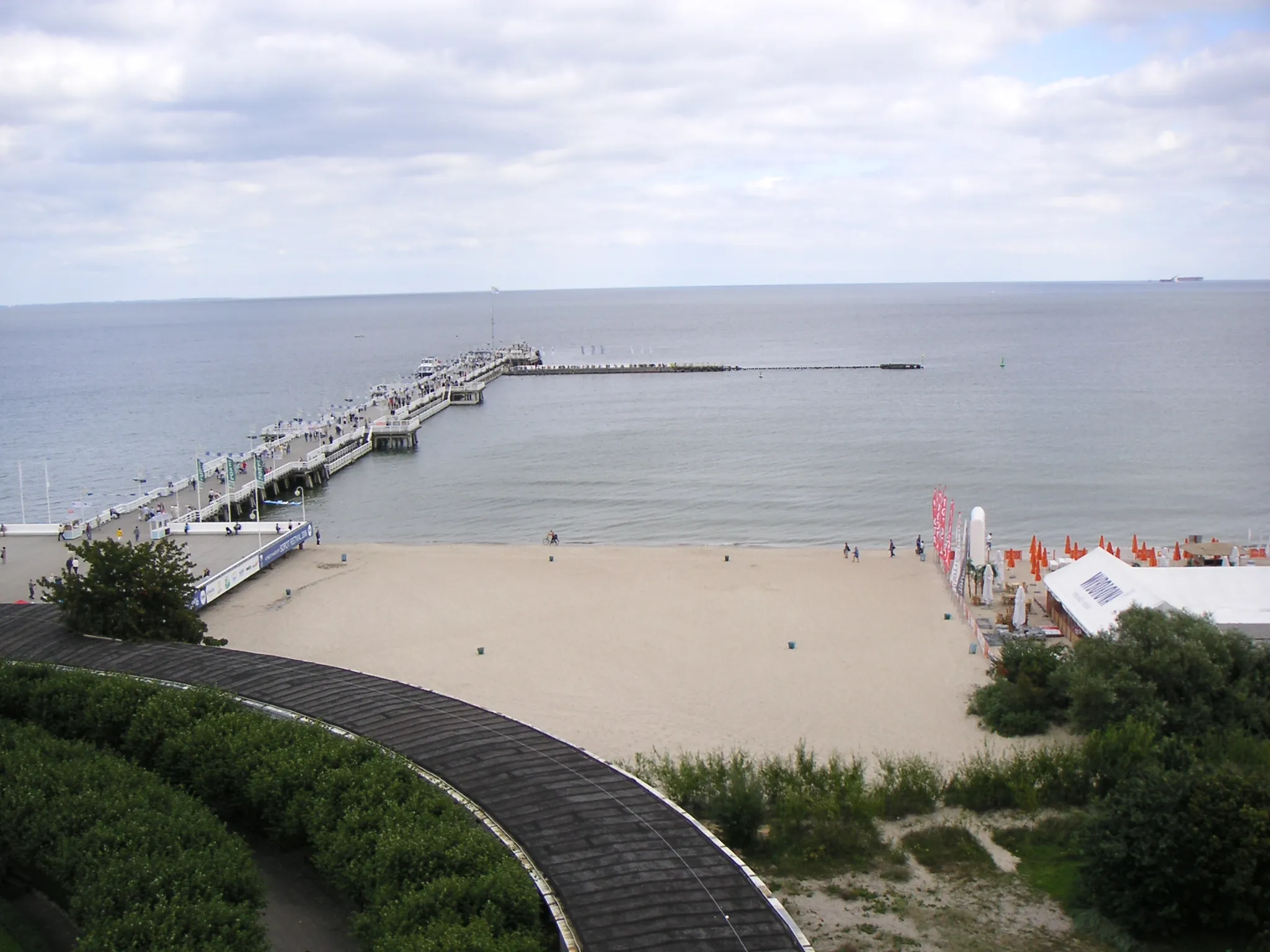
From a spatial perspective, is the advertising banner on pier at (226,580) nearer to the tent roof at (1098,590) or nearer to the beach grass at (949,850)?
the beach grass at (949,850)

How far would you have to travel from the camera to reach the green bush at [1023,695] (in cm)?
2088

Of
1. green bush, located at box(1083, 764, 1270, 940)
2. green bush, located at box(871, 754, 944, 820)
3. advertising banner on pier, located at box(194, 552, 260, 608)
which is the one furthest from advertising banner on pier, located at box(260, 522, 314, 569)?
green bush, located at box(1083, 764, 1270, 940)

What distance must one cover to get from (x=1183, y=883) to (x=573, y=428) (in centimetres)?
6212

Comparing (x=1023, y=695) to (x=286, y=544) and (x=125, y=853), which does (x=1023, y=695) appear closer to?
(x=125, y=853)

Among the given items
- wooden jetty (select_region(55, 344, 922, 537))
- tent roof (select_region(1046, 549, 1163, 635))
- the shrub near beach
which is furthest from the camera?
wooden jetty (select_region(55, 344, 922, 537))

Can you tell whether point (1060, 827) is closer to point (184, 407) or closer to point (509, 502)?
point (509, 502)

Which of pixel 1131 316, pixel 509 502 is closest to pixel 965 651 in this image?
pixel 509 502

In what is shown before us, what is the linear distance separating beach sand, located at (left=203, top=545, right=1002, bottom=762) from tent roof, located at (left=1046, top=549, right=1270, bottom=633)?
3.08 m

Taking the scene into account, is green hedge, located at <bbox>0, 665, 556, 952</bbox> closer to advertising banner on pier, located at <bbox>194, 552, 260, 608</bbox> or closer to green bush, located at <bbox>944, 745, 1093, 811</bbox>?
green bush, located at <bbox>944, 745, 1093, 811</bbox>

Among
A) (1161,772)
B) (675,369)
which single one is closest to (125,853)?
(1161,772)

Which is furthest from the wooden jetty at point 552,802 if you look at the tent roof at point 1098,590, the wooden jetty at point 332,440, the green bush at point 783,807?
the wooden jetty at point 332,440

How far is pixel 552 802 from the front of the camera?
47.0 ft

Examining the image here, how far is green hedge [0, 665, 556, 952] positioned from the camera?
37.5ft

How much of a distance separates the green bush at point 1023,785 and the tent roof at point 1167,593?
7.35 metres
